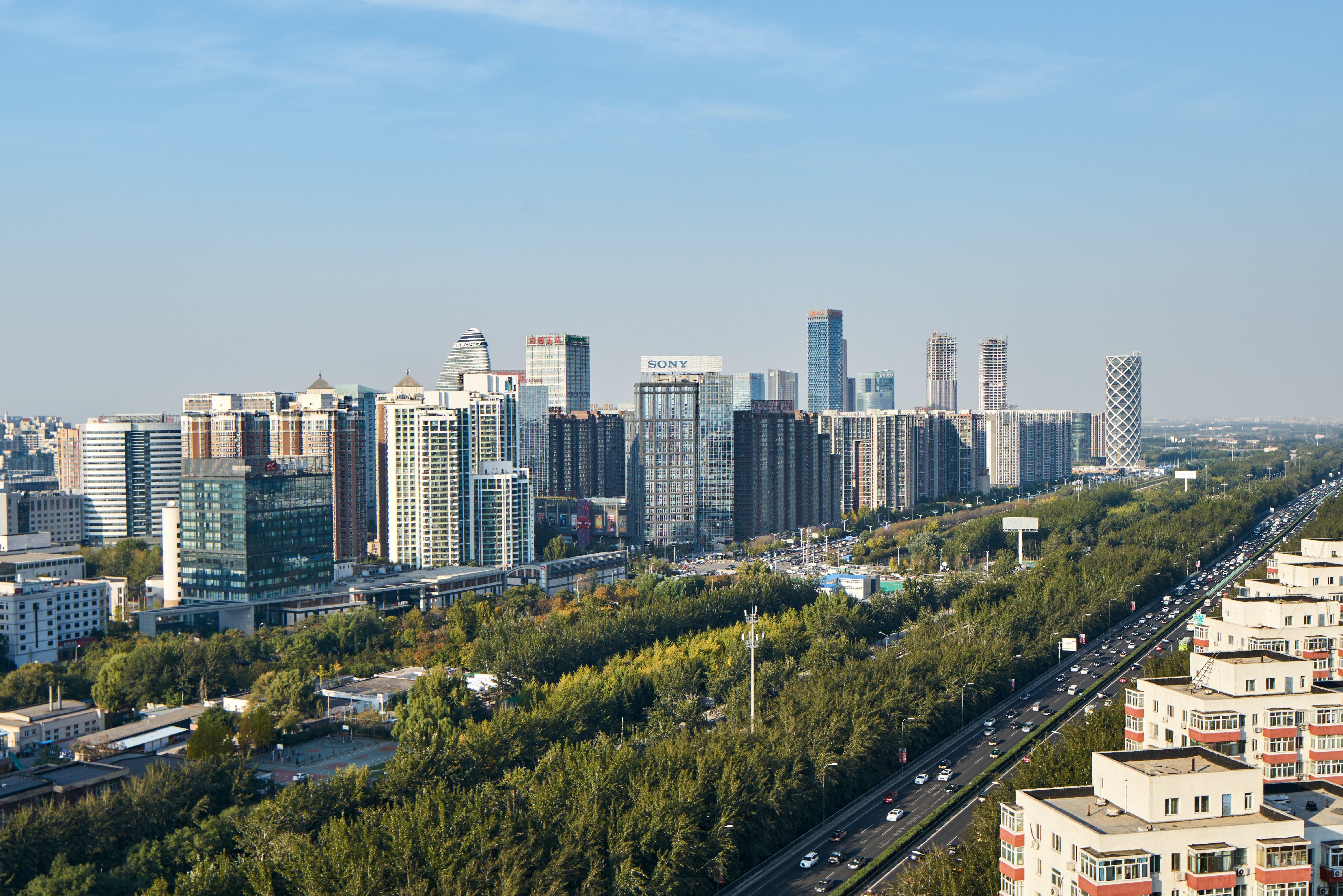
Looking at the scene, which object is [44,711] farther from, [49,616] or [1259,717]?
[1259,717]

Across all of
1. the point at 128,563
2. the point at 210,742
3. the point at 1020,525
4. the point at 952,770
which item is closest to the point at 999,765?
the point at 952,770

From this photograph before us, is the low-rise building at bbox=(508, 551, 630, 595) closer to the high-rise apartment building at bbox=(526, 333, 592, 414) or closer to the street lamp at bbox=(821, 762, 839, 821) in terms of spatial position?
the street lamp at bbox=(821, 762, 839, 821)

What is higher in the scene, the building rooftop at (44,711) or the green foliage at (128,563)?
the green foliage at (128,563)

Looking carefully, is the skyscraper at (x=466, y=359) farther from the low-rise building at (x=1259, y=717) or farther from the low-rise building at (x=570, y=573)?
the low-rise building at (x=1259, y=717)

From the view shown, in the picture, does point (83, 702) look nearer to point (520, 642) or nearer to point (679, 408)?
point (520, 642)

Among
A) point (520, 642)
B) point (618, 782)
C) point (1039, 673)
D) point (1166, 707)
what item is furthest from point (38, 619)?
point (1166, 707)

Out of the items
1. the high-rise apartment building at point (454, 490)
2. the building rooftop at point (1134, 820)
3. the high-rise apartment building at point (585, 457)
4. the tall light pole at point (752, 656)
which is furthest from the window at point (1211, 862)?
the high-rise apartment building at point (585, 457)
